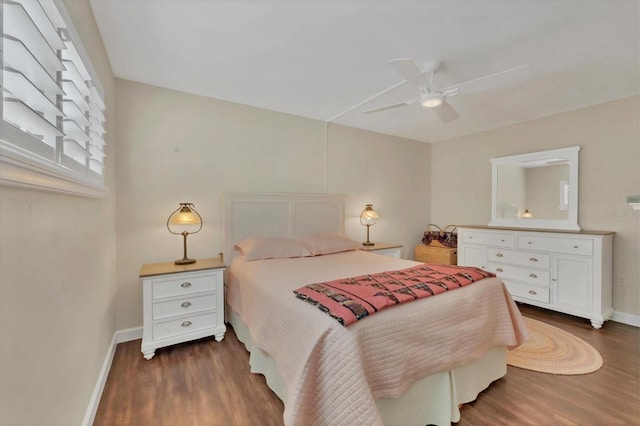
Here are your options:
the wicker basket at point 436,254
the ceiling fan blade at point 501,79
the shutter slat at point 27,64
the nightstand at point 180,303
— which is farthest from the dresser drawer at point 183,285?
the wicker basket at point 436,254

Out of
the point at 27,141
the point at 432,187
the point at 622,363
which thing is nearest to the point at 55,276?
the point at 27,141

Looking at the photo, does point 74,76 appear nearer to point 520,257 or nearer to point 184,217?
point 184,217

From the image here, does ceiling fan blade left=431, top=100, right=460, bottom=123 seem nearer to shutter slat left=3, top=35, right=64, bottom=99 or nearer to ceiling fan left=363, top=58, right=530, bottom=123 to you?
ceiling fan left=363, top=58, right=530, bottom=123

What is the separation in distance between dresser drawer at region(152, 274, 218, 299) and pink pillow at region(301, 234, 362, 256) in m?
1.08

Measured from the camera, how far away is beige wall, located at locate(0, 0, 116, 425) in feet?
2.64

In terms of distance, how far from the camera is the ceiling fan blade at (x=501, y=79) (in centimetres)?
174

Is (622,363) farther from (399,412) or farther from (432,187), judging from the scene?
(432,187)

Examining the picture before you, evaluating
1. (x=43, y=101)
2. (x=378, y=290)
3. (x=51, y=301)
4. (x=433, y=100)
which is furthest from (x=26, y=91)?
(x=433, y=100)

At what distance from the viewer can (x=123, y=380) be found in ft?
6.64

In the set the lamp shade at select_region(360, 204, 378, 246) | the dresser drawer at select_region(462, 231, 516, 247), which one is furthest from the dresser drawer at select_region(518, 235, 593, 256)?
the lamp shade at select_region(360, 204, 378, 246)

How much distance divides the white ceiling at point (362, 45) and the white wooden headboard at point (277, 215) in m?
1.14

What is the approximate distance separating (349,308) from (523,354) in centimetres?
202

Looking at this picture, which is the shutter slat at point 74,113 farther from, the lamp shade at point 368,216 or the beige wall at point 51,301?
the lamp shade at point 368,216

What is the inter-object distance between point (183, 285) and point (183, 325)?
0.36m
